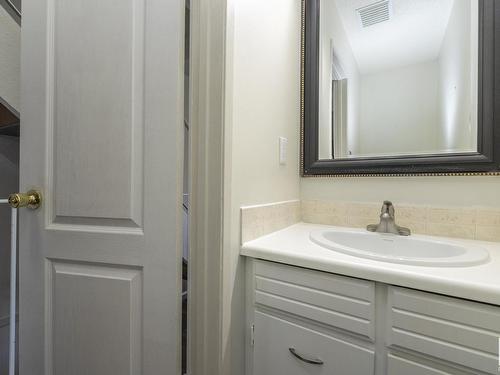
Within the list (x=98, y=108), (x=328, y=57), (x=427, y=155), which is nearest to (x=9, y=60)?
(x=98, y=108)

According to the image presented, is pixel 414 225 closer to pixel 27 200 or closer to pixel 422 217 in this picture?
pixel 422 217

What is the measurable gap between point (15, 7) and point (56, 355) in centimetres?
142

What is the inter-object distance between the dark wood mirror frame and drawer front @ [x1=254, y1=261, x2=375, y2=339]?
61cm

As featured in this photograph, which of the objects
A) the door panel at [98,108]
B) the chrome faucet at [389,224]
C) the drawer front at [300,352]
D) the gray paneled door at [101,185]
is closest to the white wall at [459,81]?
the chrome faucet at [389,224]

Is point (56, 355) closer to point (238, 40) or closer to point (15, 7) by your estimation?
point (238, 40)

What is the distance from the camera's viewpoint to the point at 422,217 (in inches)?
39.8

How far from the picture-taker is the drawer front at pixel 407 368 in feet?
1.87

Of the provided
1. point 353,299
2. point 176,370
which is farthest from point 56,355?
point 353,299

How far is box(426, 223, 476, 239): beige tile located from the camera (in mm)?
930

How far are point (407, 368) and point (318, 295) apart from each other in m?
0.25

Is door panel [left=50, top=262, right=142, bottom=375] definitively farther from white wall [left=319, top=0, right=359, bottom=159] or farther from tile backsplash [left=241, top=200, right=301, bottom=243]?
white wall [left=319, top=0, right=359, bottom=159]

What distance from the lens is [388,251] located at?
3.10 ft

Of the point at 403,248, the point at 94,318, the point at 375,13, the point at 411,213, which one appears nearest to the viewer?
the point at 94,318

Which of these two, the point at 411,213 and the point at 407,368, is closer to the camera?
the point at 407,368
